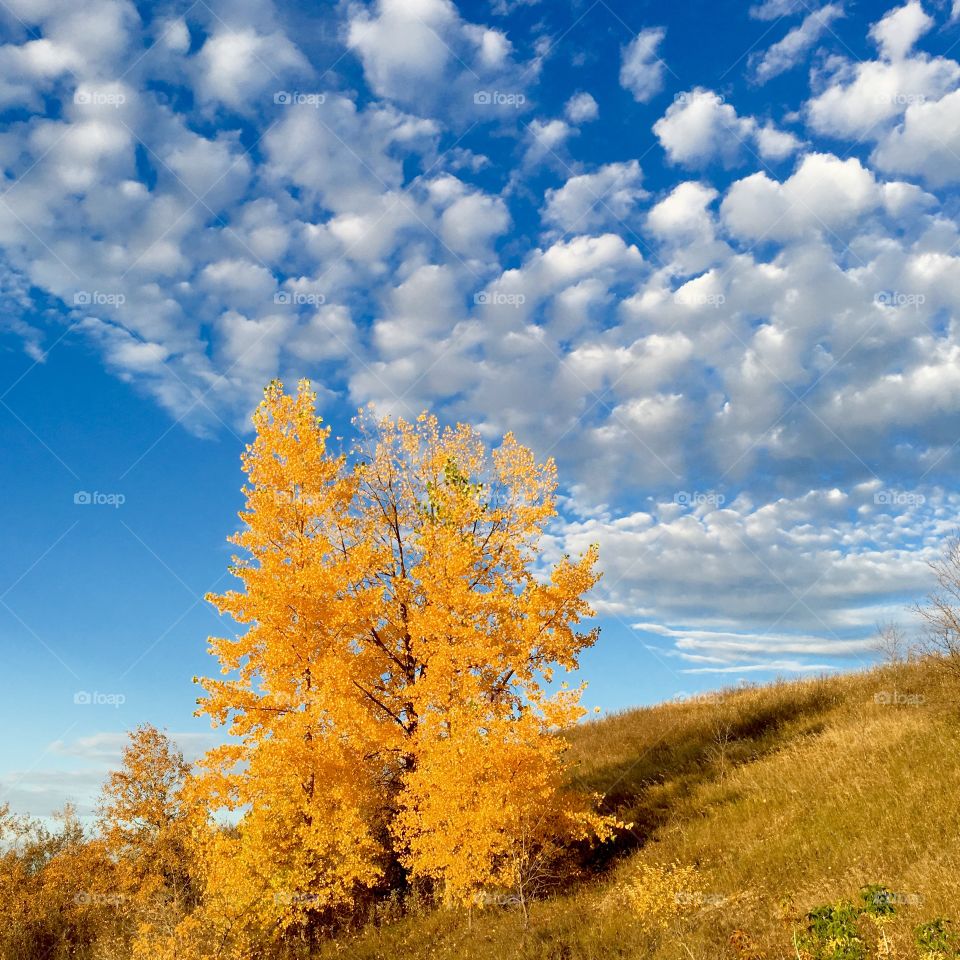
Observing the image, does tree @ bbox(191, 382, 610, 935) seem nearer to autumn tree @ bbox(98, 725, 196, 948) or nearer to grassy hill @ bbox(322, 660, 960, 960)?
grassy hill @ bbox(322, 660, 960, 960)

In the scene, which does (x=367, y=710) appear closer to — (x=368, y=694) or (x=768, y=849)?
(x=368, y=694)

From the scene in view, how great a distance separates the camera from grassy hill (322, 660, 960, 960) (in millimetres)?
11766

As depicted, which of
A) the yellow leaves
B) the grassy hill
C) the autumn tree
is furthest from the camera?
the autumn tree

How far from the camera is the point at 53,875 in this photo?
3098cm

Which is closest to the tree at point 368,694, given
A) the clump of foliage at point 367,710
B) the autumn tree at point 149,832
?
the clump of foliage at point 367,710

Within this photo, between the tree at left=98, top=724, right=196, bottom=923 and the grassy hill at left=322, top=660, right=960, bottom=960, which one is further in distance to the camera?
the tree at left=98, top=724, right=196, bottom=923

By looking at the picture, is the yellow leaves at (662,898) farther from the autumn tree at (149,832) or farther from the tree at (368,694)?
the autumn tree at (149,832)

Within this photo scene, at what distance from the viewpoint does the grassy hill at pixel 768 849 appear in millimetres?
11766

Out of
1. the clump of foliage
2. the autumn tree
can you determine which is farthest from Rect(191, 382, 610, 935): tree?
the autumn tree

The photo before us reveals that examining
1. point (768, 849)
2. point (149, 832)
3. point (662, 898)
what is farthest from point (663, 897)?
point (149, 832)

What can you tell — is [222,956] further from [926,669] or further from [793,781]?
[926,669]

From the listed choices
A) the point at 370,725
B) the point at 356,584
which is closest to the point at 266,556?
the point at 356,584

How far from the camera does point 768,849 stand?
16344 millimetres

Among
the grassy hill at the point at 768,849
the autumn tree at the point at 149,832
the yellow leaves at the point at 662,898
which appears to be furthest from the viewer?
the autumn tree at the point at 149,832
